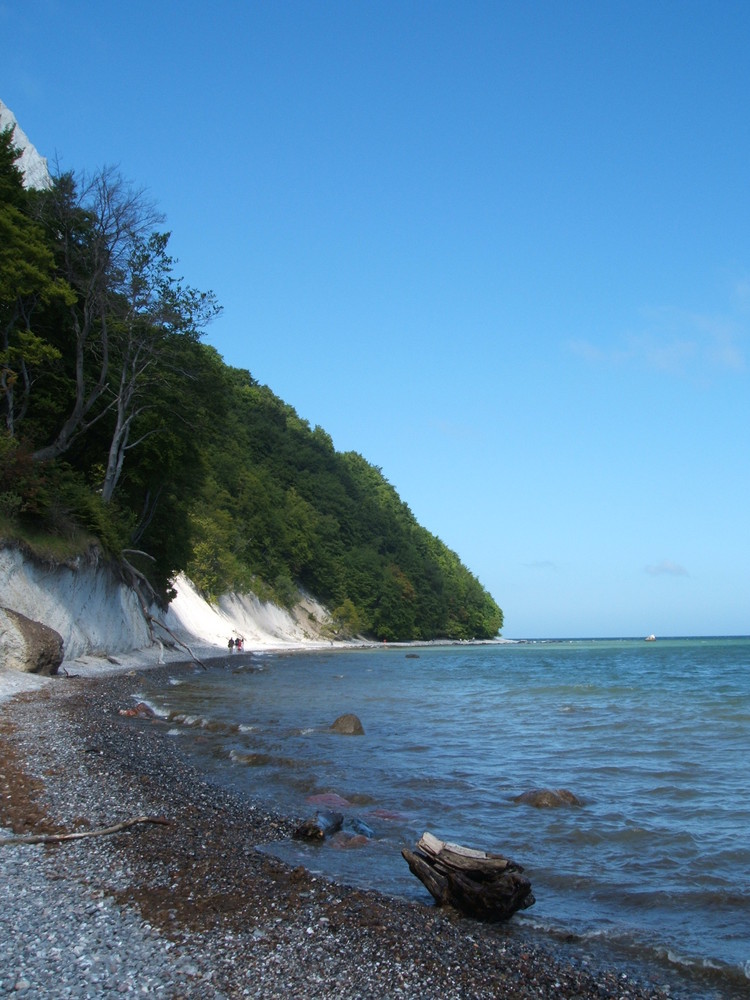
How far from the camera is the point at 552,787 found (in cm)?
1174

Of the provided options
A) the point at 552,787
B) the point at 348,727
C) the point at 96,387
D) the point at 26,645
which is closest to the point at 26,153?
the point at 96,387

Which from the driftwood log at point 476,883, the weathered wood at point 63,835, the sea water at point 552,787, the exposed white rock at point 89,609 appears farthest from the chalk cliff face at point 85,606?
the driftwood log at point 476,883

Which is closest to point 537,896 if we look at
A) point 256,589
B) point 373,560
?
point 256,589

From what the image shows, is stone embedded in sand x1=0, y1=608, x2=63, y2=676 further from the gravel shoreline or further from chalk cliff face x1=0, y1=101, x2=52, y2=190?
chalk cliff face x1=0, y1=101, x2=52, y2=190

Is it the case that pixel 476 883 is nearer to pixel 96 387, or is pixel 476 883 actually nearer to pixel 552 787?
pixel 552 787

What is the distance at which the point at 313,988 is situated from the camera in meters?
4.49

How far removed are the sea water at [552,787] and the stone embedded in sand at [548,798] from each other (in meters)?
0.17

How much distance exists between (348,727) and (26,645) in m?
9.46

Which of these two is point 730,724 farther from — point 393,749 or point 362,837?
point 362,837

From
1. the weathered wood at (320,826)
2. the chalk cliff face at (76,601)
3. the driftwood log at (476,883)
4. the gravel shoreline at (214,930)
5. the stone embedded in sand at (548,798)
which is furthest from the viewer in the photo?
the chalk cliff face at (76,601)

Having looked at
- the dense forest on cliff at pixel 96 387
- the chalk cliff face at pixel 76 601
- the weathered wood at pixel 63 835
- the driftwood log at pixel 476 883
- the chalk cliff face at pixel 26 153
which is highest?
the chalk cliff face at pixel 26 153

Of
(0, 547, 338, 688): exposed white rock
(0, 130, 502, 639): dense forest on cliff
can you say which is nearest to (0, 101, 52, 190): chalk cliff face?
(0, 547, 338, 688): exposed white rock

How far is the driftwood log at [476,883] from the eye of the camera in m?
5.99

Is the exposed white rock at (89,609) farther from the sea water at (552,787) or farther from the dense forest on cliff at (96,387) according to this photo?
the sea water at (552,787)
